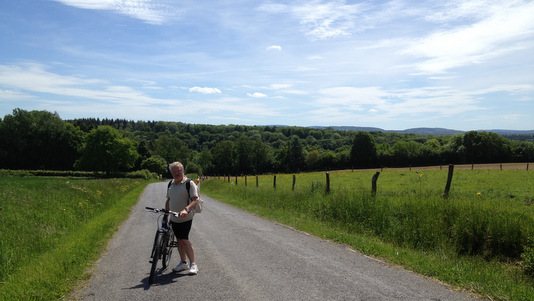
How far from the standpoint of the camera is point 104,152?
7106 centimetres

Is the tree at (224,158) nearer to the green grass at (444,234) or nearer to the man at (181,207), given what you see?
the green grass at (444,234)

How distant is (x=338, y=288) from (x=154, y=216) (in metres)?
11.2

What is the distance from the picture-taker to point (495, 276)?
618 cm

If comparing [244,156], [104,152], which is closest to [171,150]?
[244,156]

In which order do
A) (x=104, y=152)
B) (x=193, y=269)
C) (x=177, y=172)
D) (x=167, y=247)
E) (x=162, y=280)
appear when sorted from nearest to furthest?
(x=162, y=280) → (x=193, y=269) → (x=177, y=172) → (x=167, y=247) → (x=104, y=152)

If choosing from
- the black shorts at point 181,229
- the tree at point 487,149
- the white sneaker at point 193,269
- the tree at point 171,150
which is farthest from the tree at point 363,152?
the white sneaker at point 193,269

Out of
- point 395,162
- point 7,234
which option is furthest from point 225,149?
point 7,234

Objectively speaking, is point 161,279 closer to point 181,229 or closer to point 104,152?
point 181,229

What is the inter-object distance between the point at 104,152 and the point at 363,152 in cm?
5835

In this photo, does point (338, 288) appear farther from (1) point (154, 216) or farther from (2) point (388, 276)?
(1) point (154, 216)

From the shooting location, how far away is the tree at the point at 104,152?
70.8m

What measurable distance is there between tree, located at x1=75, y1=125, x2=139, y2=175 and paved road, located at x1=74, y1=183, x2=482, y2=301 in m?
68.3

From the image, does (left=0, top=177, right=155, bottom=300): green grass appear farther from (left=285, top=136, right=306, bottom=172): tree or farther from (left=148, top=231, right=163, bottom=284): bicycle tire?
(left=285, top=136, right=306, bottom=172): tree

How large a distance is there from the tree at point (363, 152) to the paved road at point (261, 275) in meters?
76.1
